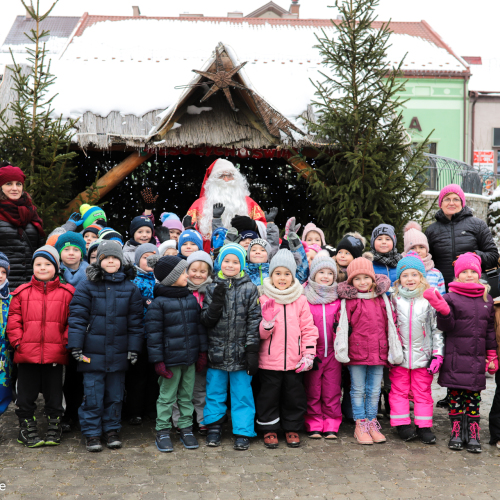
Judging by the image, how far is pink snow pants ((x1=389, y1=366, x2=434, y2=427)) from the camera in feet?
14.6

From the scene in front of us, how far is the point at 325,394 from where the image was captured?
4.55m

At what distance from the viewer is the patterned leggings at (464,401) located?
4.37 meters

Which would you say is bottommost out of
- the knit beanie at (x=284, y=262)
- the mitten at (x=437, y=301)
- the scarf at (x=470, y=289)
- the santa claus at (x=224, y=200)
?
the mitten at (x=437, y=301)

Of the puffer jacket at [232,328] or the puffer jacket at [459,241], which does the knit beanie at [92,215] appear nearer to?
the puffer jacket at [232,328]

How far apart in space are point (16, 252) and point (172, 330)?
6.85ft

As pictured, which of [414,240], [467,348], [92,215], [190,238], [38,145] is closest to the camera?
[467,348]

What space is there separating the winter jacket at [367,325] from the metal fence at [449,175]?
29.3 feet

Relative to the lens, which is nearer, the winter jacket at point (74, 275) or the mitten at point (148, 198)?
the winter jacket at point (74, 275)

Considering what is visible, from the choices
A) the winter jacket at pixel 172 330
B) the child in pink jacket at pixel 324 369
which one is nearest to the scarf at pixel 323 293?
the child in pink jacket at pixel 324 369

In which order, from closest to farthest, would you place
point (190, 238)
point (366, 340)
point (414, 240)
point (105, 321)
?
1. point (105, 321)
2. point (366, 340)
3. point (190, 238)
4. point (414, 240)

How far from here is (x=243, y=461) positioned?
13.2 feet

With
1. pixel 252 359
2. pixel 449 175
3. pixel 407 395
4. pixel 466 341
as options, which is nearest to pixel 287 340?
pixel 252 359

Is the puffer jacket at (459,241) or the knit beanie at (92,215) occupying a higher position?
the knit beanie at (92,215)

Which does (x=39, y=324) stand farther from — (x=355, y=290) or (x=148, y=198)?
(x=148, y=198)
